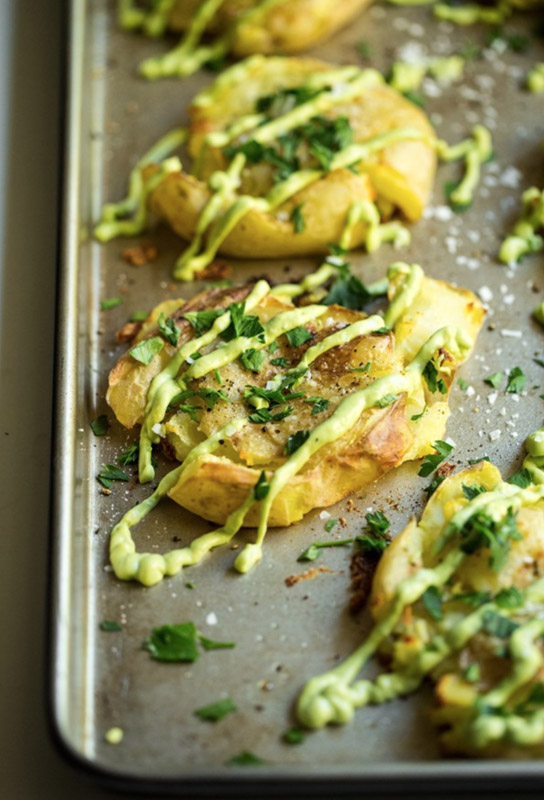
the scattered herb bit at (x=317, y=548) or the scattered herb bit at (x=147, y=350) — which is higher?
the scattered herb bit at (x=147, y=350)

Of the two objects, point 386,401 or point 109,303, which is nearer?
point 386,401

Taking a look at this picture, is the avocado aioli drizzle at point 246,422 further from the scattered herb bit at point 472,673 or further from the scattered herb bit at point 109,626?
the scattered herb bit at point 472,673

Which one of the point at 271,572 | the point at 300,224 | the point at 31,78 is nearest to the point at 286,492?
the point at 271,572

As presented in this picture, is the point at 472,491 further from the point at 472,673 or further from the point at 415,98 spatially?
the point at 415,98

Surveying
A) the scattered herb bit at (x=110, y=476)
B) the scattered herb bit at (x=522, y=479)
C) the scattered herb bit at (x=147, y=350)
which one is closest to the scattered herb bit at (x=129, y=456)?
the scattered herb bit at (x=110, y=476)

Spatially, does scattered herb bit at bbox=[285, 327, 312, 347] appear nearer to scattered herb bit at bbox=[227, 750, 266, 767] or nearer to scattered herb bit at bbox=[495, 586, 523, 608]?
scattered herb bit at bbox=[495, 586, 523, 608]

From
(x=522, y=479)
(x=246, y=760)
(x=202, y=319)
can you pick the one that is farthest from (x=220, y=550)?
(x=522, y=479)
